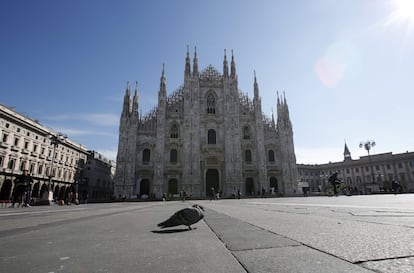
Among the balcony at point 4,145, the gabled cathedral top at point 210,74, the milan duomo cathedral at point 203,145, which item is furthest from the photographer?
the gabled cathedral top at point 210,74

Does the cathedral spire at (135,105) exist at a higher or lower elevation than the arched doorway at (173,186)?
higher

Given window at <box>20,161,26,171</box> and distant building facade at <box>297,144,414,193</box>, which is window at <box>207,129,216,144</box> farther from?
distant building facade at <box>297,144,414,193</box>

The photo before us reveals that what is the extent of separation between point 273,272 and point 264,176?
2943 centimetres

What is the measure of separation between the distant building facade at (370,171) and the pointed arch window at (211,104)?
25.0 meters

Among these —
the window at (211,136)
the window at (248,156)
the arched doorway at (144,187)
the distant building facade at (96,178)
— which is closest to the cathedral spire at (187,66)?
the window at (211,136)

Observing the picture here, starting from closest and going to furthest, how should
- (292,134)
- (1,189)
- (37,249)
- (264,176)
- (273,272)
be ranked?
(273,272) < (37,249) < (1,189) < (264,176) < (292,134)

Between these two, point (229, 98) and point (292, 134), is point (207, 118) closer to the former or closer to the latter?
point (229, 98)

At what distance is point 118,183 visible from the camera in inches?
1053

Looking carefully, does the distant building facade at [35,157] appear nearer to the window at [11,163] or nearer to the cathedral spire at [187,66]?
the window at [11,163]

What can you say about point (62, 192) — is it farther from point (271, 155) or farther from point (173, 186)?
point (271, 155)

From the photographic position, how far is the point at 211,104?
3278 centimetres

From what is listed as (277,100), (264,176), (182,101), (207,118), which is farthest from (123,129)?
(277,100)

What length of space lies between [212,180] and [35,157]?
22860 mm

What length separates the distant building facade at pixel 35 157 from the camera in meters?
24.5
